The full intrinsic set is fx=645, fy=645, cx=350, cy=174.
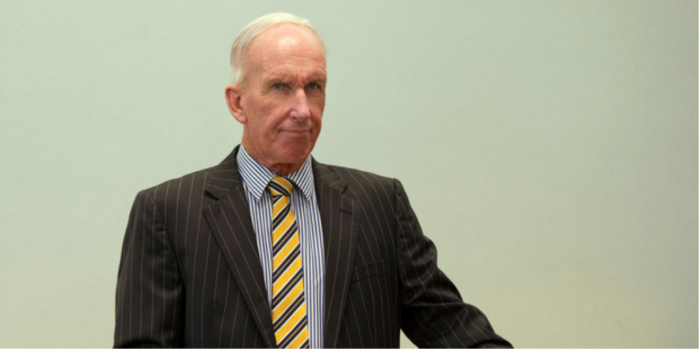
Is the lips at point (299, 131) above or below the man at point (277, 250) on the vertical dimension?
above

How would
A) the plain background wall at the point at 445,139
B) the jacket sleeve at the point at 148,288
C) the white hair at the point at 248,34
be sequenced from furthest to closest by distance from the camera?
the plain background wall at the point at 445,139
the white hair at the point at 248,34
the jacket sleeve at the point at 148,288

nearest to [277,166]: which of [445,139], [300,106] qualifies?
[300,106]

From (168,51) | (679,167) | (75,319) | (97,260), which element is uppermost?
(168,51)

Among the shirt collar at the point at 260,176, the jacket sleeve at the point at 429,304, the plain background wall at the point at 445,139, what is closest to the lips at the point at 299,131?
the shirt collar at the point at 260,176

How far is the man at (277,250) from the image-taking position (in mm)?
1249

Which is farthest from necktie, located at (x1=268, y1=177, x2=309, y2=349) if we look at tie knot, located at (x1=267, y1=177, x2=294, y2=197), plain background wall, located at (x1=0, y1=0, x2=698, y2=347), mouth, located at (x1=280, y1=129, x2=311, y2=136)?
plain background wall, located at (x1=0, y1=0, x2=698, y2=347)

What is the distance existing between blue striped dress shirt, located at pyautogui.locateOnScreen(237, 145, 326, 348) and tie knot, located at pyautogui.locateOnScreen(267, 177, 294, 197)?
1 cm

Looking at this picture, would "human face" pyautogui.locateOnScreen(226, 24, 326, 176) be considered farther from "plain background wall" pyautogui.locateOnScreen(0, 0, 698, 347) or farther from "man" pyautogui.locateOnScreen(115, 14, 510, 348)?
"plain background wall" pyautogui.locateOnScreen(0, 0, 698, 347)

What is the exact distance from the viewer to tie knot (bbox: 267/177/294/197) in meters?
1.35

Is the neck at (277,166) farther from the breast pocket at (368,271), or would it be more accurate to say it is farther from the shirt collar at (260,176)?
the breast pocket at (368,271)

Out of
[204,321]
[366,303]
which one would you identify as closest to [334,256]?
[366,303]

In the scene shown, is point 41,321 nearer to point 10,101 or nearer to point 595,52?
point 10,101

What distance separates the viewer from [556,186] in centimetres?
282

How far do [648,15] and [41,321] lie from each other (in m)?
2.81
